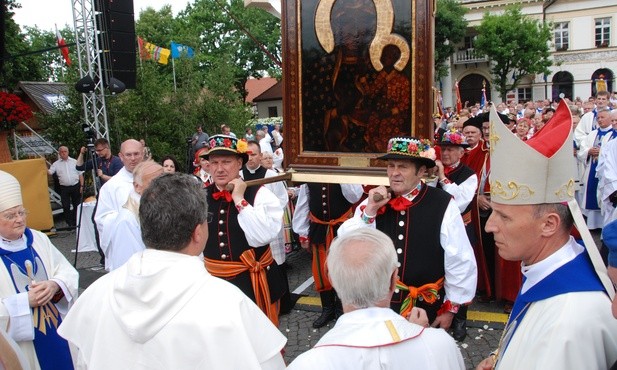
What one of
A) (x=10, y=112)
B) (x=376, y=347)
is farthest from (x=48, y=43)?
(x=376, y=347)

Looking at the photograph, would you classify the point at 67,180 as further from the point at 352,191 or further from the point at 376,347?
the point at 376,347

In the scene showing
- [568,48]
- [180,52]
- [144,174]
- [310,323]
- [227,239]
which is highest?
[568,48]

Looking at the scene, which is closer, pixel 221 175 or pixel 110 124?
pixel 221 175

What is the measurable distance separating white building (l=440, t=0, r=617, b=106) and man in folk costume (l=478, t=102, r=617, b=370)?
43936 mm

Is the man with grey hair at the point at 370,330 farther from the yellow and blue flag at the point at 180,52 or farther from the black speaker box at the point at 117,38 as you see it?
the yellow and blue flag at the point at 180,52

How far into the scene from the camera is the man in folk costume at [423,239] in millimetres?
3375

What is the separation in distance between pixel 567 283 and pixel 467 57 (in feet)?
157

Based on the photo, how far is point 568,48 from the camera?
43875 mm

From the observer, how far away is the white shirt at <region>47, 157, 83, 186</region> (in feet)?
37.4

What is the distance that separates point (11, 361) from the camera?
92.7 inches

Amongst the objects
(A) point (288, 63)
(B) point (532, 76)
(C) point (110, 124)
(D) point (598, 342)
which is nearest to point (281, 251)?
(A) point (288, 63)

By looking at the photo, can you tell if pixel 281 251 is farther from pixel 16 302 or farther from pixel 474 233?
pixel 16 302

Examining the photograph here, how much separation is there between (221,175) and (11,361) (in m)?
2.05

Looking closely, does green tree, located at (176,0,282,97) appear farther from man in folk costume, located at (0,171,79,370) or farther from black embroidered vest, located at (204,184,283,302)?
man in folk costume, located at (0,171,79,370)
